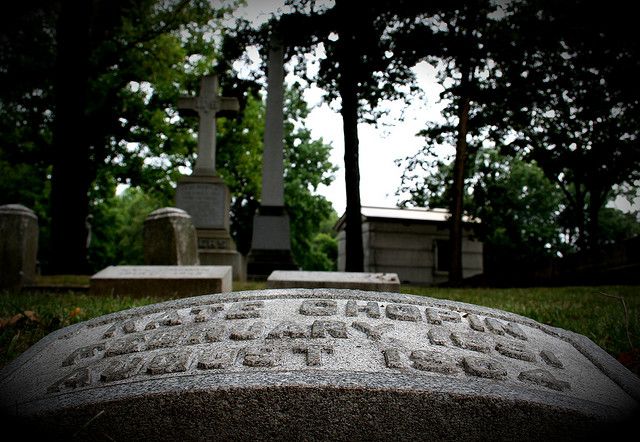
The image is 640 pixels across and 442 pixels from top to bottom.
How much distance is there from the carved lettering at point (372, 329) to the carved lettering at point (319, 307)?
0.15 metres

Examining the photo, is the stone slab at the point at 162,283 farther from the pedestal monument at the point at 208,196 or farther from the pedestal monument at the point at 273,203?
the pedestal monument at the point at 273,203

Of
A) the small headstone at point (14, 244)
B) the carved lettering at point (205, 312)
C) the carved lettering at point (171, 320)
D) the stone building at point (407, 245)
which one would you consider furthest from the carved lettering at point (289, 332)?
the stone building at point (407, 245)

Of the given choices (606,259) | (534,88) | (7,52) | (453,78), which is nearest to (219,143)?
(7,52)

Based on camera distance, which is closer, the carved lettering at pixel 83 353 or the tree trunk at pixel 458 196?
the carved lettering at pixel 83 353

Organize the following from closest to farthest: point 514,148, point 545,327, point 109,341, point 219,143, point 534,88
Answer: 1. point 109,341
2. point 545,327
3. point 534,88
4. point 514,148
5. point 219,143

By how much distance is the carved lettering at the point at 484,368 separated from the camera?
149 centimetres

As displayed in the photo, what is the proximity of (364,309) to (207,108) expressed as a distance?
1231cm

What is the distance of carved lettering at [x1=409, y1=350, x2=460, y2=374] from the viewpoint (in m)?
1.50

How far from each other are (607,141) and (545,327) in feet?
45.6

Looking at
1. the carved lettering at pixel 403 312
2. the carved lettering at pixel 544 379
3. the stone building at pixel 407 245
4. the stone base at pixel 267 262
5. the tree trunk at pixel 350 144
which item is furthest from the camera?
the stone building at pixel 407 245

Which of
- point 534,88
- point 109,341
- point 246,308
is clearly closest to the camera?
point 109,341

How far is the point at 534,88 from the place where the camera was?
12.8m

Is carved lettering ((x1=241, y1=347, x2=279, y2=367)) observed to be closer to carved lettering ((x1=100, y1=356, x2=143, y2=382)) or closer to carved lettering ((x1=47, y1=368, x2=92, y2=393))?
carved lettering ((x1=100, y1=356, x2=143, y2=382))

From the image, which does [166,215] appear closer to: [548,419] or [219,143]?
[548,419]
